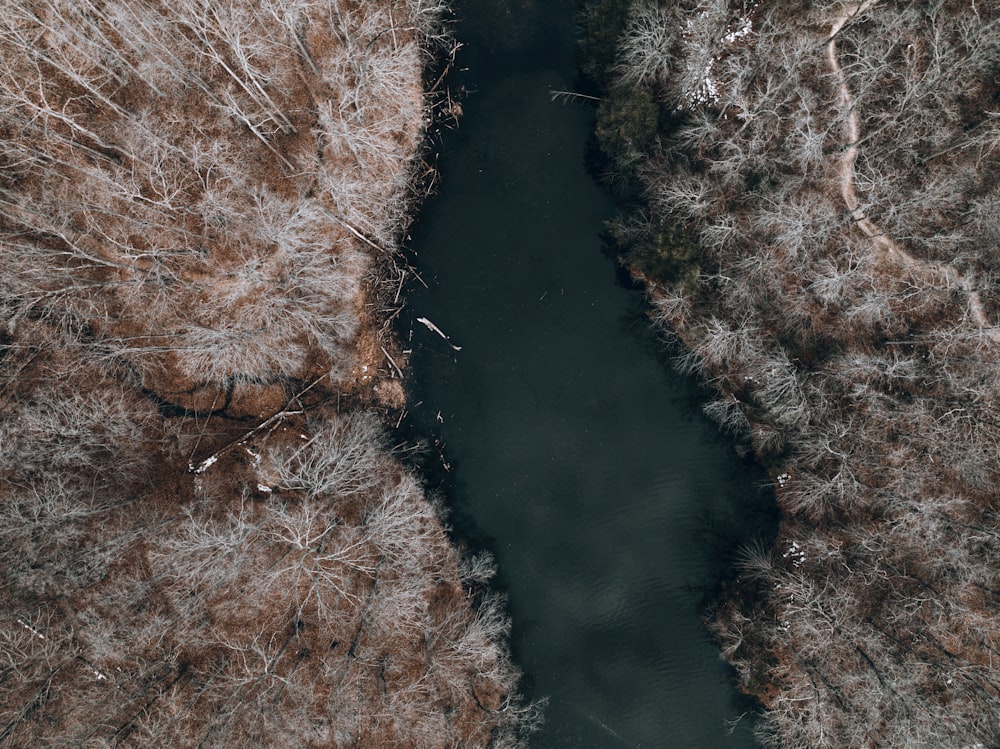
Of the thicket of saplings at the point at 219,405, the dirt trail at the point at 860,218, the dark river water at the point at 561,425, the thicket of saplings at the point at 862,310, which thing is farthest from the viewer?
the dark river water at the point at 561,425

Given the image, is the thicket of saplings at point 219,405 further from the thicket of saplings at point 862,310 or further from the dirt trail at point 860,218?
the dirt trail at point 860,218

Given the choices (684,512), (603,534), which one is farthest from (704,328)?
(603,534)

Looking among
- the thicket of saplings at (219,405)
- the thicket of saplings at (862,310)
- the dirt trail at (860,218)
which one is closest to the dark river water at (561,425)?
the thicket of saplings at (219,405)

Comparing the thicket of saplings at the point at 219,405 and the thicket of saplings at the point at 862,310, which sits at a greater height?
the thicket of saplings at the point at 862,310

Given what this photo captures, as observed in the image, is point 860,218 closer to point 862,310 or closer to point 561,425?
point 862,310

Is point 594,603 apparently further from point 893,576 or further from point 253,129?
point 253,129

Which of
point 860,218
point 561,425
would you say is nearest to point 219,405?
point 561,425
